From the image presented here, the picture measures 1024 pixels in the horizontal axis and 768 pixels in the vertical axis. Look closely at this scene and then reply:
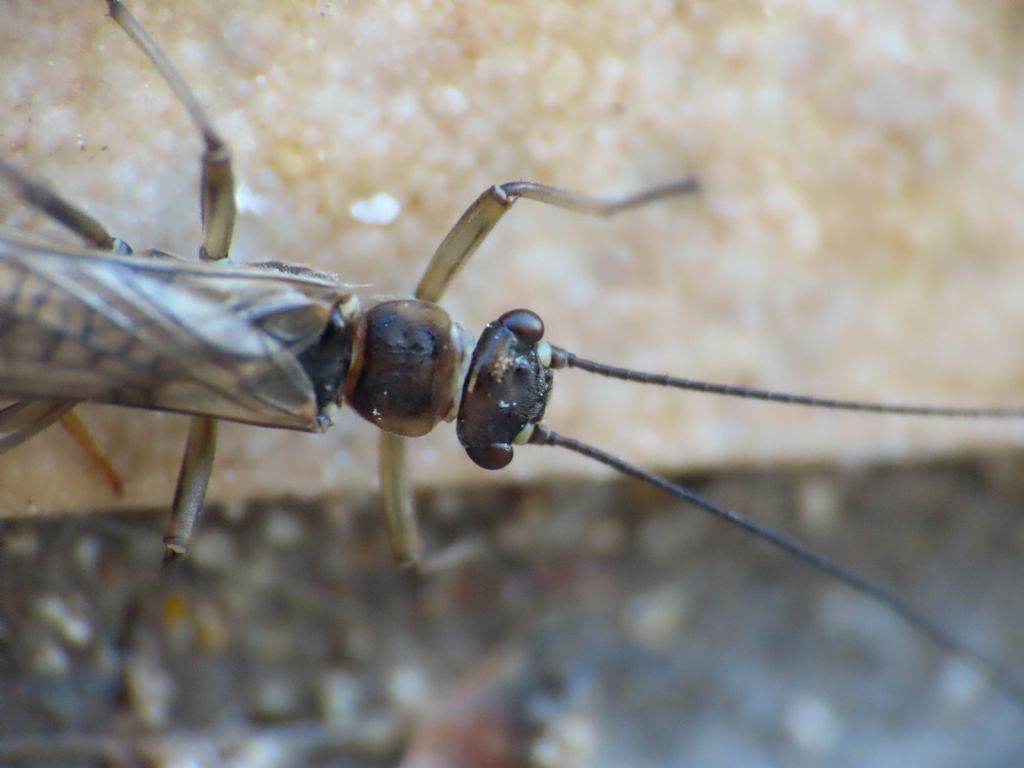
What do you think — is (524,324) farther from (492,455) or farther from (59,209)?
(59,209)

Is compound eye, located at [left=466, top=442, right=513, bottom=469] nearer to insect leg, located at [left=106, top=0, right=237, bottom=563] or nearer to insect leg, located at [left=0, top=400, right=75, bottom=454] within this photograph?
insect leg, located at [left=106, top=0, right=237, bottom=563]

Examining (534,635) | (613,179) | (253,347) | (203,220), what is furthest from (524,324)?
(534,635)

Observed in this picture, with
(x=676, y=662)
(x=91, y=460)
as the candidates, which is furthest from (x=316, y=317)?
(x=676, y=662)

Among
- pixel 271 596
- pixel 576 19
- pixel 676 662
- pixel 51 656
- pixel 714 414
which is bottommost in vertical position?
pixel 51 656

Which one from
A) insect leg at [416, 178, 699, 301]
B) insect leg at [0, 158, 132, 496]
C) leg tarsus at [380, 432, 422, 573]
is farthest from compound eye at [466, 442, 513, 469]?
insect leg at [0, 158, 132, 496]

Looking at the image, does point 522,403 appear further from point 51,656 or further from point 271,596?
point 51,656

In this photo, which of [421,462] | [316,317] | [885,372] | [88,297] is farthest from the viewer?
[885,372]

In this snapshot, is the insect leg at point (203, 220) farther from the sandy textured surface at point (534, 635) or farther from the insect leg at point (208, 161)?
the sandy textured surface at point (534, 635)

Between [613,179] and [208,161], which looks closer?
[208,161]
